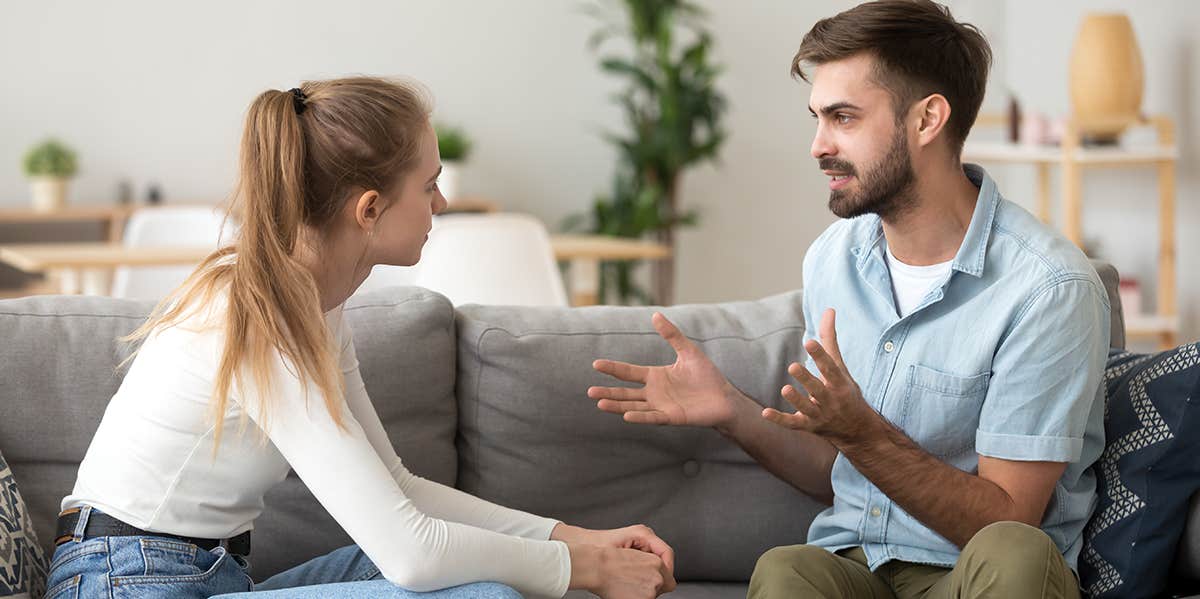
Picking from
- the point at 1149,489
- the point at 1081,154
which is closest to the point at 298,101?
the point at 1149,489

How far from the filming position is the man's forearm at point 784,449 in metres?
1.75

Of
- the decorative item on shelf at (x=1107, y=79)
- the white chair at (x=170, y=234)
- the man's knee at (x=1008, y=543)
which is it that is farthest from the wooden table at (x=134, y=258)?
the man's knee at (x=1008, y=543)

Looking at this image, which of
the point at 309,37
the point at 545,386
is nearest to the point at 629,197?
the point at 309,37

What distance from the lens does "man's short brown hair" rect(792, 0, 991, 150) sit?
1.71 metres

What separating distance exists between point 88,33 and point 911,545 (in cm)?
479

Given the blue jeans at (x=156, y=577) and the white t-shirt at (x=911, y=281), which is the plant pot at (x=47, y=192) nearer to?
the blue jeans at (x=156, y=577)

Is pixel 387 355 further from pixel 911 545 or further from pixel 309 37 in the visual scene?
pixel 309 37

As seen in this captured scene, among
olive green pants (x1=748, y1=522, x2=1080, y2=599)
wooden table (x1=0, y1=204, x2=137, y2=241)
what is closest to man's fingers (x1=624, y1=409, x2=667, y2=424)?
olive green pants (x1=748, y1=522, x2=1080, y2=599)

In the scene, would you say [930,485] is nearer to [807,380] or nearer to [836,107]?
[807,380]

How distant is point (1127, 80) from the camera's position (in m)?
4.65

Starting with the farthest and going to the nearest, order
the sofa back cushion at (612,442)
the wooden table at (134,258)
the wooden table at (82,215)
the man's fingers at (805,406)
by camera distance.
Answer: the wooden table at (82,215)
the wooden table at (134,258)
the sofa back cushion at (612,442)
the man's fingers at (805,406)

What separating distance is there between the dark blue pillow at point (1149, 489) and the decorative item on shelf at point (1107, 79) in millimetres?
3272

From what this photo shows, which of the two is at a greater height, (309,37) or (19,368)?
(309,37)

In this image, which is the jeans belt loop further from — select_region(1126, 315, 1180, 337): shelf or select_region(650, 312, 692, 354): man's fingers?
select_region(1126, 315, 1180, 337): shelf
